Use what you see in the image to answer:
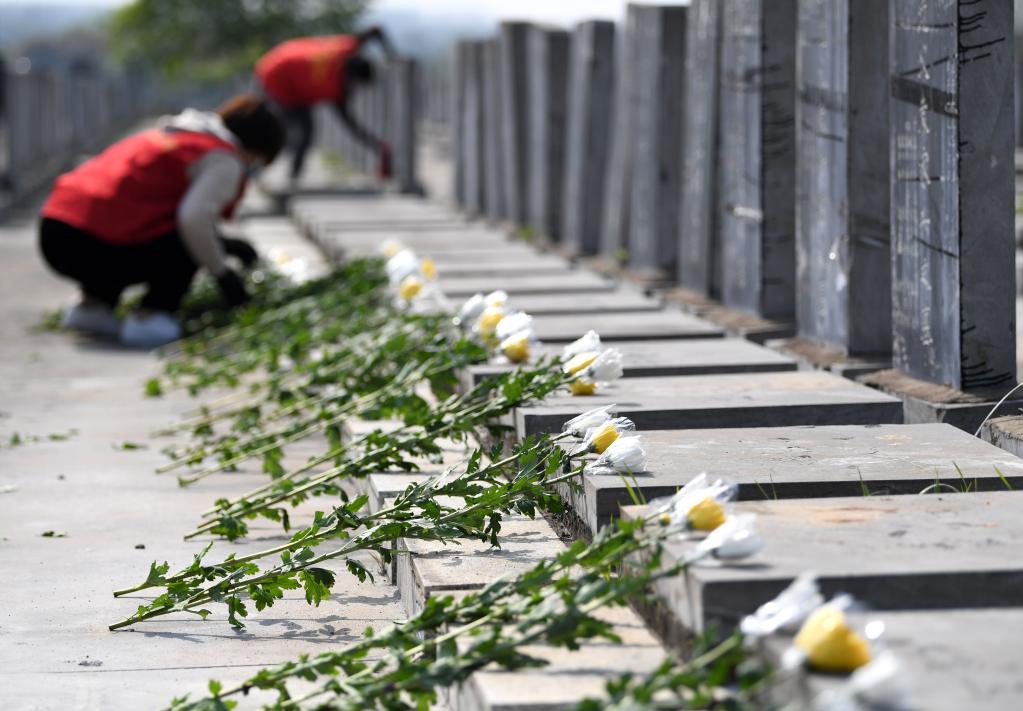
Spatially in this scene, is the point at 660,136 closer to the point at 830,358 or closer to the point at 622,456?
the point at 830,358

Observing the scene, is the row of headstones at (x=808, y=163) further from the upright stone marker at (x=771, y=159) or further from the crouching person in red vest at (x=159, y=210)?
the crouching person in red vest at (x=159, y=210)

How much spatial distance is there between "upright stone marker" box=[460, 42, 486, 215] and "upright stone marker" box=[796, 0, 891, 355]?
6.78m

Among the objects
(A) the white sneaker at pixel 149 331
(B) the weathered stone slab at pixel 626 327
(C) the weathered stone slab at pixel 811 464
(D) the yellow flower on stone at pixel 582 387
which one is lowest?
(A) the white sneaker at pixel 149 331

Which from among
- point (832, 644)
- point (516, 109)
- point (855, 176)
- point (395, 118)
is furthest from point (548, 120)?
point (832, 644)

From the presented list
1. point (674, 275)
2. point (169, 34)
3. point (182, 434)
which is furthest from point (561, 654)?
point (169, 34)

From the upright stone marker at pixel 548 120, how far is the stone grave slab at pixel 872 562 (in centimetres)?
661

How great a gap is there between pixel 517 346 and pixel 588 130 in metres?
4.49

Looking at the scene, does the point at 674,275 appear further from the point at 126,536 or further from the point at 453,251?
the point at 126,536

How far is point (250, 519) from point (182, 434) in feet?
4.85

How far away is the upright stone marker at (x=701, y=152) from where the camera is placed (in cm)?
634

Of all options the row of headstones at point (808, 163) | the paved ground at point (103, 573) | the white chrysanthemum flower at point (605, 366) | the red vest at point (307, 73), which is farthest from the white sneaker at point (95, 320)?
the red vest at point (307, 73)

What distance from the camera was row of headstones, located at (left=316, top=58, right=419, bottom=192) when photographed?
50.0 ft

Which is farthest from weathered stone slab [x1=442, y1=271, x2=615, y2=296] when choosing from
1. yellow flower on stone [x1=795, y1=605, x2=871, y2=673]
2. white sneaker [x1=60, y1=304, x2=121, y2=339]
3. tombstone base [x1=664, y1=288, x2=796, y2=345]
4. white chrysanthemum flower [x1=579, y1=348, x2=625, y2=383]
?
yellow flower on stone [x1=795, y1=605, x2=871, y2=673]

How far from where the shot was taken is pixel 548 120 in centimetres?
943
